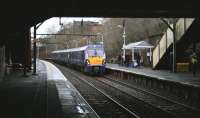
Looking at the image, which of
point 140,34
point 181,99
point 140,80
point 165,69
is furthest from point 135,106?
point 140,34

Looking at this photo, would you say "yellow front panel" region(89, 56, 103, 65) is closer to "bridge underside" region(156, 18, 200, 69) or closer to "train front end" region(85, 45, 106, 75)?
"train front end" region(85, 45, 106, 75)

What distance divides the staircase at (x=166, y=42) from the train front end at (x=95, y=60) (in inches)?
248

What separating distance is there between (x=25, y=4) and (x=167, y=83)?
1027cm

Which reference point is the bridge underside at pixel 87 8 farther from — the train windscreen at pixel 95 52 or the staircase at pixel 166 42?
the train windscreen at pixel 95 52

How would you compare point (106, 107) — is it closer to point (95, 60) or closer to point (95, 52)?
point (95, 60)

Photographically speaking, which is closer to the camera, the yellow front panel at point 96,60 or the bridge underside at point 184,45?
the bridge underside at point 184,45

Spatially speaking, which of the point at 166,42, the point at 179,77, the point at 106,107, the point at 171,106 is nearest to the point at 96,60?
the point at 166,42

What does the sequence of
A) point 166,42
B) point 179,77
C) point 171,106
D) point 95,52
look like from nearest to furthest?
point 171,106
point 179,77
point 166,42
point 95,52

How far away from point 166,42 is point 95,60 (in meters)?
9.84

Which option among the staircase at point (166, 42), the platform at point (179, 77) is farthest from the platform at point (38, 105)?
the staircase at point (166, 42)

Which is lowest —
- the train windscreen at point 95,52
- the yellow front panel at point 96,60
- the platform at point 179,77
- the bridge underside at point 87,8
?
the platform at point 179,77

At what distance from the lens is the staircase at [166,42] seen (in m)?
29.4

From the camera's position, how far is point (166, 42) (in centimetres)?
3453

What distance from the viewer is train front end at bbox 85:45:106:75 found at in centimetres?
4234
